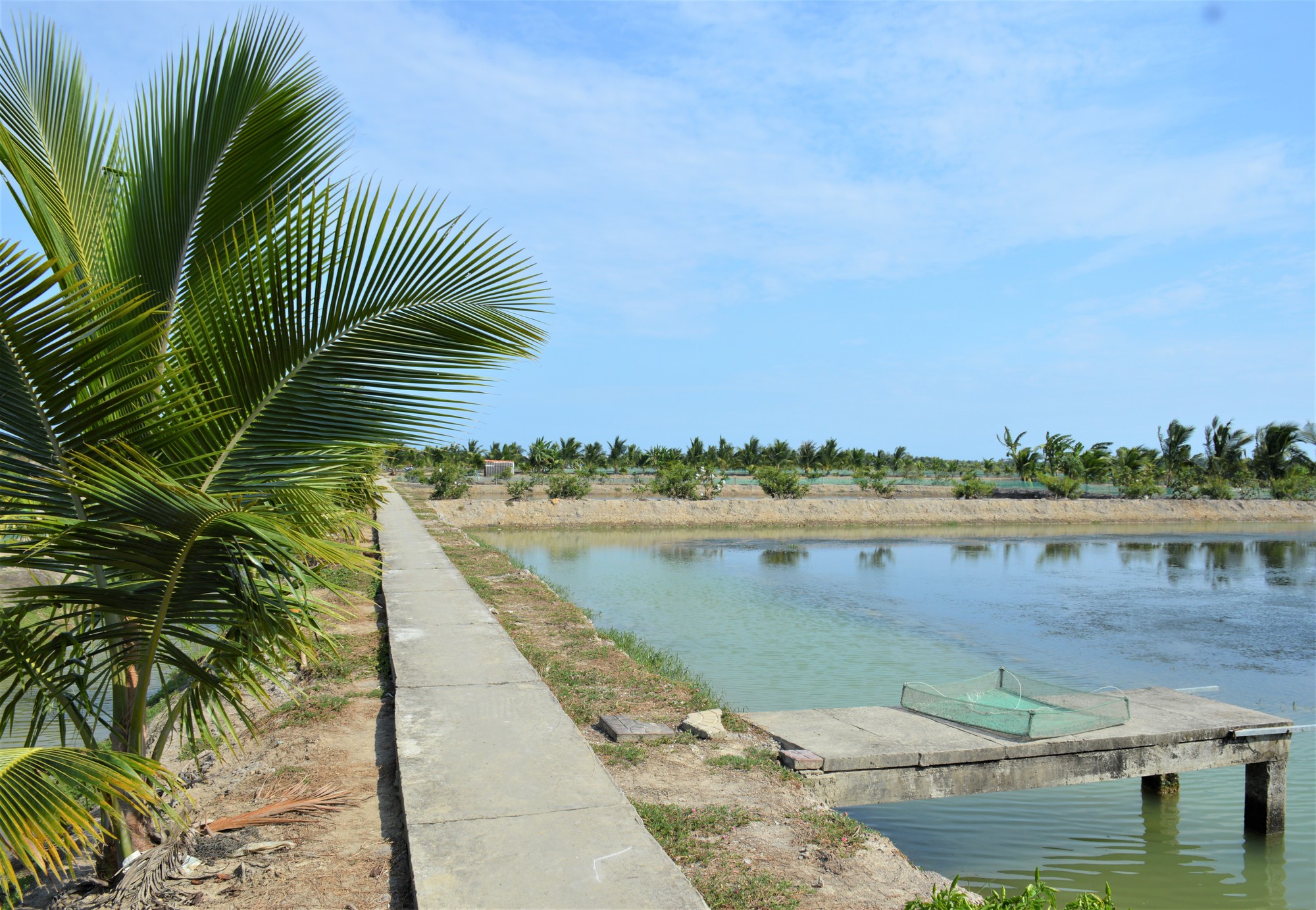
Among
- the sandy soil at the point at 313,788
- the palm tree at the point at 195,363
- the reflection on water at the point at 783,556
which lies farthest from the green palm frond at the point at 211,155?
the reflection on water at the point at 783,556

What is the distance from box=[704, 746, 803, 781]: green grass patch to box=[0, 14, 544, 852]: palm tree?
2.57 m

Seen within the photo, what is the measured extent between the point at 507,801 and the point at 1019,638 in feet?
38.4

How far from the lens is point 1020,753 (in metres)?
6.00

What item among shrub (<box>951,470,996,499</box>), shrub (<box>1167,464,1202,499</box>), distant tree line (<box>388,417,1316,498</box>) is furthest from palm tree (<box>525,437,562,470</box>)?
shrub (<box>1167,464,1202,499</box>)

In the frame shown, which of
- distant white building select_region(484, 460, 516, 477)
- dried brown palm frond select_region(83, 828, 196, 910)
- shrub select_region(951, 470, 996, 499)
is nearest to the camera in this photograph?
dried brown palm frond select_region(83, 828, 196, 910)

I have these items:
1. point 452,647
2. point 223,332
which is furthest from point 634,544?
point 223,332

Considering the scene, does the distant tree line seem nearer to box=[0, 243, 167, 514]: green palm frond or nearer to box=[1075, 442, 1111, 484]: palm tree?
box=[1075, 442, 1111, 484]: palm tree

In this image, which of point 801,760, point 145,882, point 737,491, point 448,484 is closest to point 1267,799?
point 801,760

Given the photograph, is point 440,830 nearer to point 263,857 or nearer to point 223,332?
point 263,857

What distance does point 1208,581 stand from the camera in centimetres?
2158

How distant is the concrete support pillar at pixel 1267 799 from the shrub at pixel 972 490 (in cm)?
3700

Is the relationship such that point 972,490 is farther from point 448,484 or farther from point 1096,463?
point 448,484

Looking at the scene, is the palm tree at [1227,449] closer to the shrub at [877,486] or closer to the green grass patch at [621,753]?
the shrub at [877,486]

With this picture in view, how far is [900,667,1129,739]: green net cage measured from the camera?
20.5 ft
